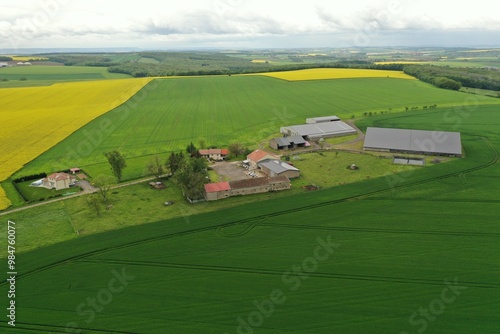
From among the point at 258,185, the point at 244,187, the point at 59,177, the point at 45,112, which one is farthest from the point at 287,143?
the point at 45,112

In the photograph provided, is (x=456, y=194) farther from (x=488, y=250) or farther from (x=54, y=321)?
(x=54, y=321)

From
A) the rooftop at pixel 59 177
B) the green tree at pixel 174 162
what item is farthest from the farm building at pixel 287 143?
the rooftop at pixel 59 177

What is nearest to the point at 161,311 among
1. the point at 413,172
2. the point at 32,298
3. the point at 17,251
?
the point at 32,298

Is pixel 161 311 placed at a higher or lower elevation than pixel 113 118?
lower

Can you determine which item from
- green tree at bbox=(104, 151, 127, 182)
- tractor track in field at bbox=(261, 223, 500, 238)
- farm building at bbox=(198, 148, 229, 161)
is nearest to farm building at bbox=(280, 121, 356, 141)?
farm building at bbox=(198, 148, 229, 161)

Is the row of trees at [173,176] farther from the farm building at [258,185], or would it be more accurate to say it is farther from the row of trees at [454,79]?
the row of trees at [454,79]

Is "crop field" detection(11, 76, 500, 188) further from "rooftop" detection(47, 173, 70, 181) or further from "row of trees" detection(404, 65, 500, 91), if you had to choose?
"row of trees" detection(404, 65, 500, 91)

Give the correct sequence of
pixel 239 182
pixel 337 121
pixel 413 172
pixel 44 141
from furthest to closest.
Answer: pixel 337 121
pixel 44 141
pixel 413 172
pixel 239 182
